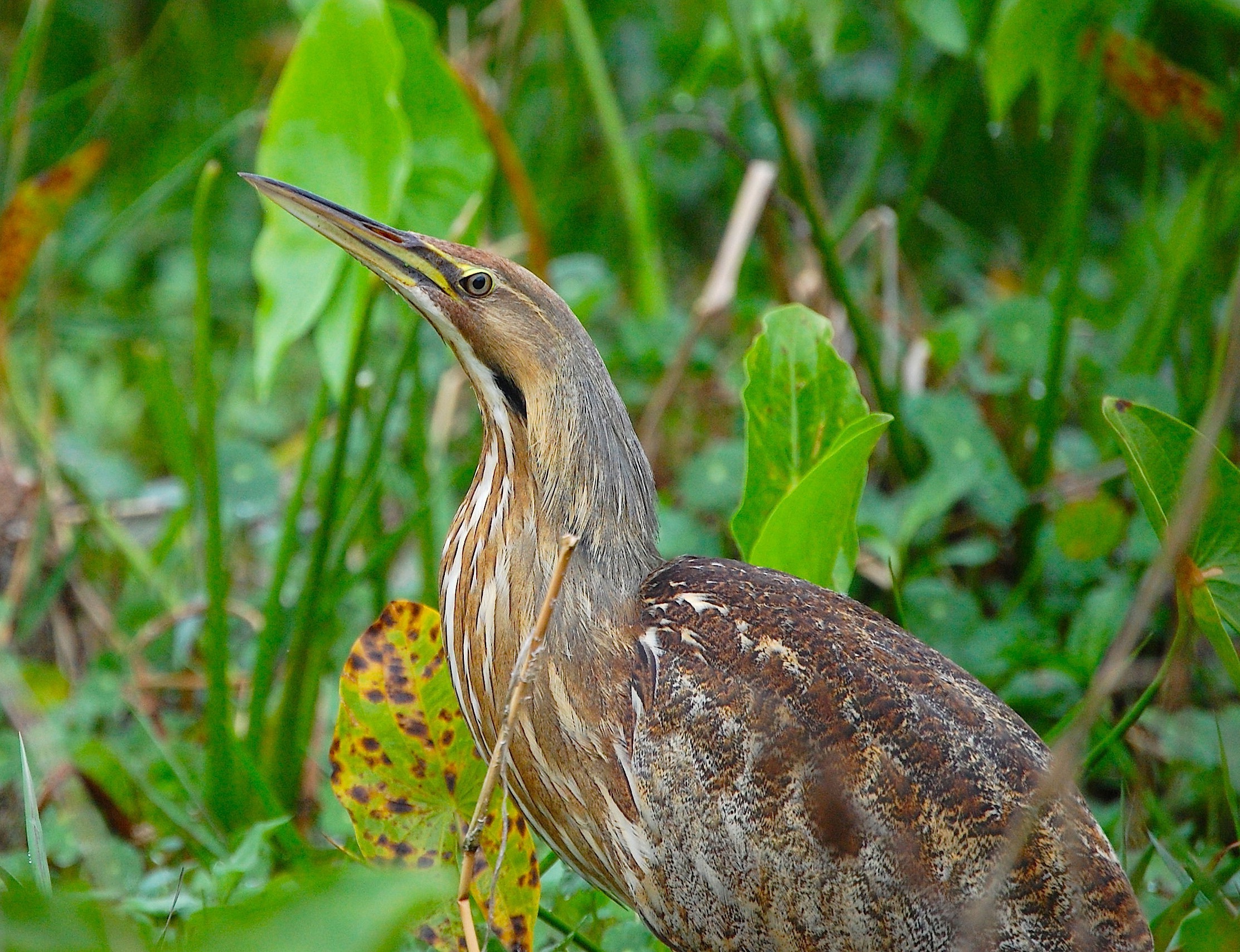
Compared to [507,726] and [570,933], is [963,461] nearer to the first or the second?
[570,933]

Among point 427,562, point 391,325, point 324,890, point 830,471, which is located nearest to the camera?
point 324,890

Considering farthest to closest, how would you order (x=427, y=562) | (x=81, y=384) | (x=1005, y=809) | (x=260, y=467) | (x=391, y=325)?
(x=81, y=384) < (x=391, y=325) < (x=260, y=467) < (x=427, y=562) < (x=1005, y=809)

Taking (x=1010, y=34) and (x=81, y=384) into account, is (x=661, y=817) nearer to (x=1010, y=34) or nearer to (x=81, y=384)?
(x=1010, y=34)

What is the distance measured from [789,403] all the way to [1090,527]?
2.63 ft

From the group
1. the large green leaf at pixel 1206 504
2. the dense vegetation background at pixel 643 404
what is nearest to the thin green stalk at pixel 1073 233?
the dense vegetation background at pixel 643 404

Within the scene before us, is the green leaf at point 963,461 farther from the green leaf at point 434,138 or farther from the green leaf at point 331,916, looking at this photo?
the green leaf at point 331,916

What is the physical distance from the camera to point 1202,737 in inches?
72.2

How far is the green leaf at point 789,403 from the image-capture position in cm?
150

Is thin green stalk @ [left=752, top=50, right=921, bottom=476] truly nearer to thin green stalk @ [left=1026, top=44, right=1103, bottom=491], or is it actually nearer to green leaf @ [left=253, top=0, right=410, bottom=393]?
thin green stalk @ [left=1026, top=44, right=1103, bottom=491]

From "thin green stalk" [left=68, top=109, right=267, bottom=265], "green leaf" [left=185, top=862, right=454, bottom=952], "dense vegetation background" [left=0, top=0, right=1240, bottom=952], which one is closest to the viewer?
"green leaf" [left=185, top=862, right=454, bottom=952]

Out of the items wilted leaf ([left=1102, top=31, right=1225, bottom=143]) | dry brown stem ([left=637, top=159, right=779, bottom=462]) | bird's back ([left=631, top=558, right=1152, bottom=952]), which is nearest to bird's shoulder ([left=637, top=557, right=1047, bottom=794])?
bird's back ([left=631, top=558, right=1152, bottom=952])

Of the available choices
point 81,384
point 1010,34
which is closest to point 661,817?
point 1010,34

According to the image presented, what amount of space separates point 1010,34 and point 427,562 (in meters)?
1.15

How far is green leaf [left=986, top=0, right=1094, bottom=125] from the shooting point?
1.94 meters
